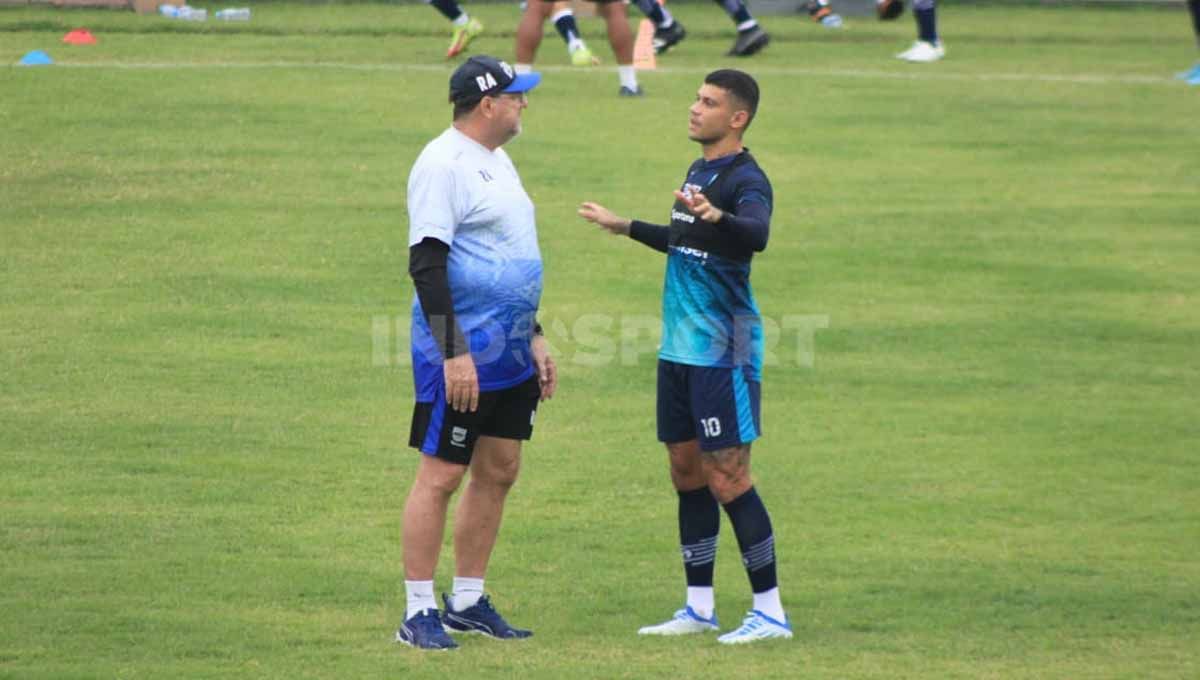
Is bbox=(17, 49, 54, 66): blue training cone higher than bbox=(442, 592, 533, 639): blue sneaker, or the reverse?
bbox=(17, 49, 54, 66): blue training cone

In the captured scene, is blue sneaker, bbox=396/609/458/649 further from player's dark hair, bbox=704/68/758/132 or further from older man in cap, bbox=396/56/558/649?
player's dark hair, bbox=704/68/758/132

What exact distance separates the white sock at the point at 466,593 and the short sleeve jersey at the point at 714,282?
1215 millimetres

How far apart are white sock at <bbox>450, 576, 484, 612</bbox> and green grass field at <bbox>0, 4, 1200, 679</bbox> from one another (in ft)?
0.77

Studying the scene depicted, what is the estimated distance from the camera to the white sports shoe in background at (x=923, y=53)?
21.2 metres

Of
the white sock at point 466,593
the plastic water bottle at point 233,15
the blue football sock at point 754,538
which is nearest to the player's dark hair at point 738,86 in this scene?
the blue football sock at point 754,538

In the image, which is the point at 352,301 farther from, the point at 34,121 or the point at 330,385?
the point at 34,121

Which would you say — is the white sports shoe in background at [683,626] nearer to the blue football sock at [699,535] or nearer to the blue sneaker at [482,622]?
the blue football sock at [699,535]

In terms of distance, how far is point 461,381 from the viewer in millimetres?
6844

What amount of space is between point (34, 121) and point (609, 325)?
6680 mm

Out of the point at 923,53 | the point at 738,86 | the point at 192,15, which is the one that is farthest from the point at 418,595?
the point at 192,15

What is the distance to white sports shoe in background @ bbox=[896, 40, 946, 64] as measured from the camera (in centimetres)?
2123

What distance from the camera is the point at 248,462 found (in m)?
9.69

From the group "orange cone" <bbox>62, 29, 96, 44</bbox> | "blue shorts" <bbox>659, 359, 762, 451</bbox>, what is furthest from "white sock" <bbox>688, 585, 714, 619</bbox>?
"orange cone" <bbox>62, 29, 96, 44</bbox>

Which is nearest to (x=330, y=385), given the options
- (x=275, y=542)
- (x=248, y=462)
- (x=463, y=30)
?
(x=248, y=462)
